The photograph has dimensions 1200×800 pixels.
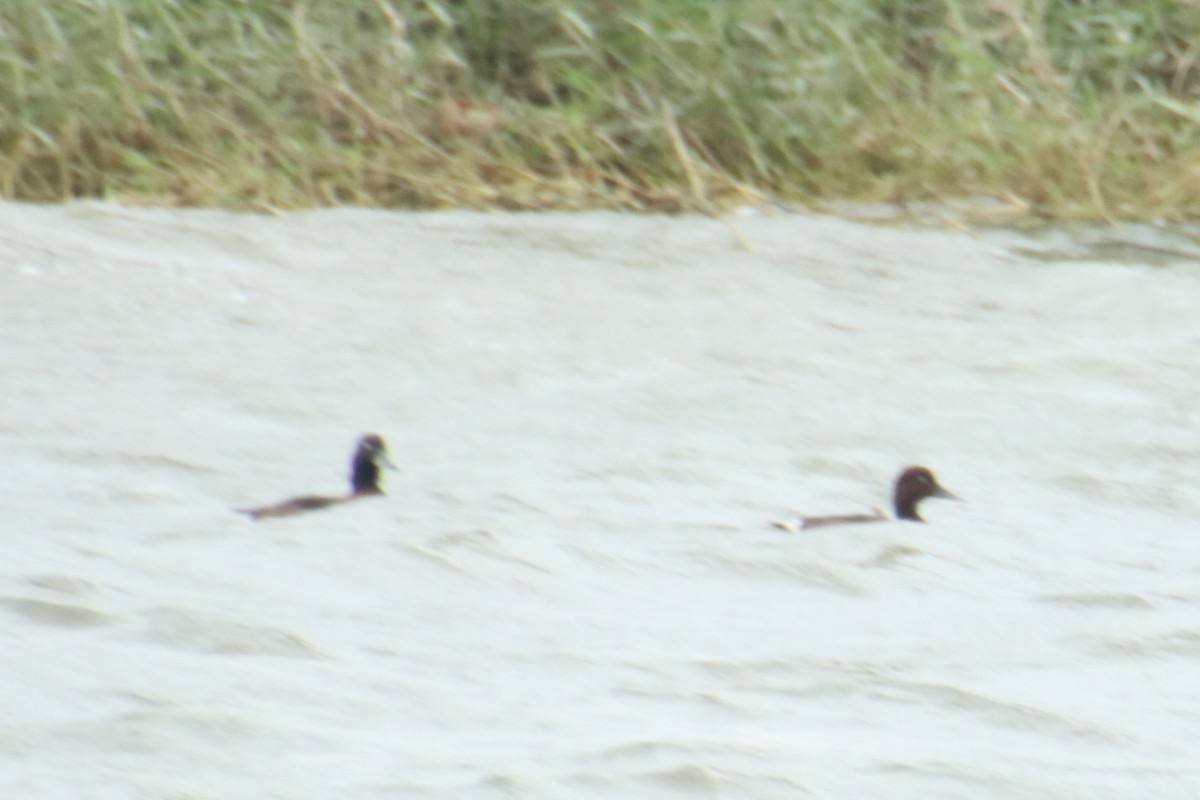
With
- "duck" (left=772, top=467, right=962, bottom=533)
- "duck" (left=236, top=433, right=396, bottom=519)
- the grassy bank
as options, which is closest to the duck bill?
"duck" (left=772, top=467, right=962, bottom=533)

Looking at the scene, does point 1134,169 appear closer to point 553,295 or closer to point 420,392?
point 553,295

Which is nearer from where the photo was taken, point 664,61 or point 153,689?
point 153,689

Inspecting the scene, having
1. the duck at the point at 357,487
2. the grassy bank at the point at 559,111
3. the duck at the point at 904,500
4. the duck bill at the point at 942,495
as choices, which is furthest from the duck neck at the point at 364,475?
the grassy bank at the point at 559,111

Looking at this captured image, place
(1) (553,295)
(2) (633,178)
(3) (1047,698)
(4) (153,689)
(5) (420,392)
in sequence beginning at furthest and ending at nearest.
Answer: (2) (633,178), (1) (553,295), (5) (420,392), (3) (1047,698), (4) (153,689)

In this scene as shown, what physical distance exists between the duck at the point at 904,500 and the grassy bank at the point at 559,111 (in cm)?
→ 264

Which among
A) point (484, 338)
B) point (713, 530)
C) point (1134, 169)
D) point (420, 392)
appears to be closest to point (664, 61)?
point (1134, 169)

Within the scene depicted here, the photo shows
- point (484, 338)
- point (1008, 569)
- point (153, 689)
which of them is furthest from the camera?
point (484, 338)

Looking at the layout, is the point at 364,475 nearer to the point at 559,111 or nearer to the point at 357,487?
the point at 357,487

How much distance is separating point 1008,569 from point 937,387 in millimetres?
1343

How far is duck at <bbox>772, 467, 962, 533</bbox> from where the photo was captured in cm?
377

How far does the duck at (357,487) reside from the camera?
3682mm

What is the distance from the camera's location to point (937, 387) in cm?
493

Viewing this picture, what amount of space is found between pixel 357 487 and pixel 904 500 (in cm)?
92

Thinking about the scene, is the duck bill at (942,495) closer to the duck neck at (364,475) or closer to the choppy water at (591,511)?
the choppy water at (591,511)
